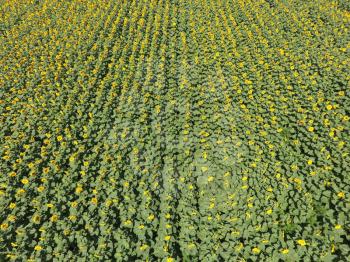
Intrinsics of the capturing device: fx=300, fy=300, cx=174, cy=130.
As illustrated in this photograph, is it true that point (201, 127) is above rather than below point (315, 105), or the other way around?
below

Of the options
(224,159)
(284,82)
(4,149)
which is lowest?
(4,149)

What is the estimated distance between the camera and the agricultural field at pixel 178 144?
4.00m

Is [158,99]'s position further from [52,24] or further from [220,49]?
[52,24]

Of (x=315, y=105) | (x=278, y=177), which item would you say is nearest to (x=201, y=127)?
(x=278, y=177)

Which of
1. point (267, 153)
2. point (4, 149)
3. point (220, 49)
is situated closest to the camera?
point (267, 153)

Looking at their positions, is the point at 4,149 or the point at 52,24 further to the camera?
the point at 52,24

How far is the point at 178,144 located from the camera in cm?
541

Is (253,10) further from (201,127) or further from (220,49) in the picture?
(201,127)

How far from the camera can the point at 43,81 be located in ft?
23.5

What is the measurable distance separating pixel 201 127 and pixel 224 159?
0.91 m

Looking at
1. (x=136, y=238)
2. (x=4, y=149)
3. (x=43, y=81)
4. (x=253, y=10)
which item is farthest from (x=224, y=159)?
(x=253, y=10)

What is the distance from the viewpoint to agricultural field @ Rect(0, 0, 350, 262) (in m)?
4.00

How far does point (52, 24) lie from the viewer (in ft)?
33.5

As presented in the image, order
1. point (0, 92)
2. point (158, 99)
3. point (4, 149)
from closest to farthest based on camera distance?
point (4, 149), point (158, 99), point (0, 92)
